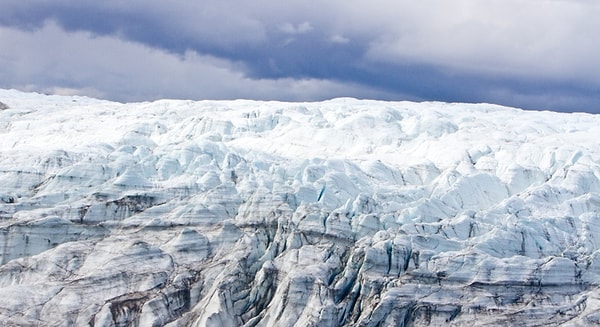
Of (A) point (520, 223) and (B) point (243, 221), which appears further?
(B) point (243, 221)

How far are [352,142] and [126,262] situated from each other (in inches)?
1470

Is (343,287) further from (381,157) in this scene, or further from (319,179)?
(381,157)

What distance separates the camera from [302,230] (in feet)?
230

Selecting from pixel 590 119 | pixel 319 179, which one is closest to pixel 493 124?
pixel 590 119

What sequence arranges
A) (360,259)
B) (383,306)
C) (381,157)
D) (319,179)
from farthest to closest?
(381,157) → (319,179) → (360,259) → (383,306)

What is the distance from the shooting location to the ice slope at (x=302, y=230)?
2493 inches

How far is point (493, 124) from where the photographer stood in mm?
108438

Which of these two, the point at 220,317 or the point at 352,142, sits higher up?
the point at 352,142

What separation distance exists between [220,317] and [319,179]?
20.2 m

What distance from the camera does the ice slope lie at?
2493 inches

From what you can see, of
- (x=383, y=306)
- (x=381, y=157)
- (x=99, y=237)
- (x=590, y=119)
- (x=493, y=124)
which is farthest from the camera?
(x=590, y=119)

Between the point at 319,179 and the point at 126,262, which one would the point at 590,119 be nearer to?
the point at 319,179

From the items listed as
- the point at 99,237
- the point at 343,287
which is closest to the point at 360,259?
the point at 343,287

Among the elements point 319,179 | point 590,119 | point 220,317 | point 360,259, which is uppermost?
point 590,119
